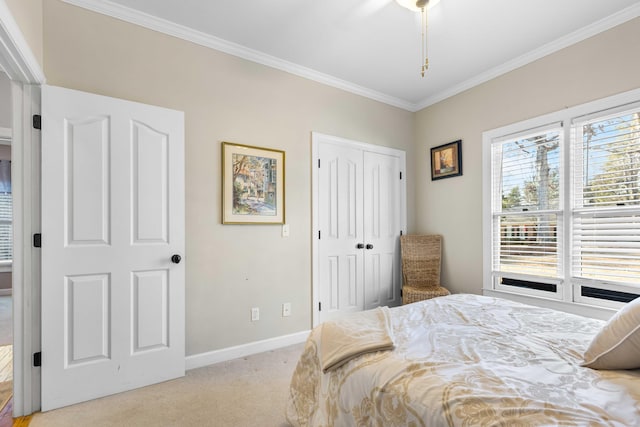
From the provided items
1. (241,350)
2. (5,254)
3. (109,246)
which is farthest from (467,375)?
(5,254)

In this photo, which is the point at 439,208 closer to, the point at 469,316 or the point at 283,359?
the point at 469,316

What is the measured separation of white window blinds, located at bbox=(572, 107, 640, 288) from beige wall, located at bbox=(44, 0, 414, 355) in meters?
2.19

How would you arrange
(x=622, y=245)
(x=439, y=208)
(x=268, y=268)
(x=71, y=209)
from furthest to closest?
(x=439, y=208)
(x=268, y=268)
(x=622, y=245)
(x=71, y=209)

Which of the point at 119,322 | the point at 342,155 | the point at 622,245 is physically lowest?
the point at 119,322

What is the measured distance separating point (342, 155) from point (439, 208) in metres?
1.33

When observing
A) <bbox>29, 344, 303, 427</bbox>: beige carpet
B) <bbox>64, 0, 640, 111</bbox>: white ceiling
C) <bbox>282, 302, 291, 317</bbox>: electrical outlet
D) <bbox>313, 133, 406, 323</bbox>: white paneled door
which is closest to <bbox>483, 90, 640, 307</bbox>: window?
<bbox>64, 0, 640, 111</bbox>: white ceiling

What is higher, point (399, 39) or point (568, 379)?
point (399, 39)

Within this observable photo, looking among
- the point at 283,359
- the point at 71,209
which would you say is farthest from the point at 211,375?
the point at 71,209

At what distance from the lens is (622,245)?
7.68ft

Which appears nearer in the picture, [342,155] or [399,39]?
[399,39]

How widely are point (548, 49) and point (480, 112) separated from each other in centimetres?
74

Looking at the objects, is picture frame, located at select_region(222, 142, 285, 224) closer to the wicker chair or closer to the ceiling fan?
the ceiling fan

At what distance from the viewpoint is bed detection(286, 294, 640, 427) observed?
91 centimetres

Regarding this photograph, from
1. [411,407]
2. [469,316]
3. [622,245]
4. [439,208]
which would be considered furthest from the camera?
[439,208]
